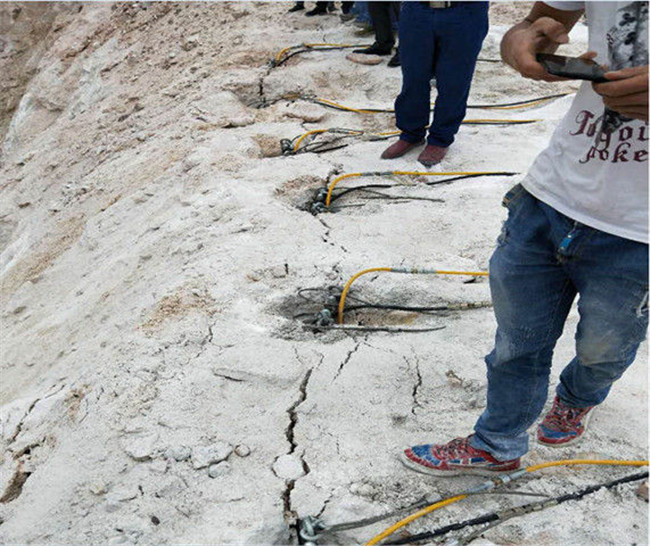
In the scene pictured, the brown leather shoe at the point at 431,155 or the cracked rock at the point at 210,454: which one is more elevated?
the cracked rock at the point at 210,454

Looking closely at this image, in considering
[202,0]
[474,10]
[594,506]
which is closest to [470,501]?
[594,506]

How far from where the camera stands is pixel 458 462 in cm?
201

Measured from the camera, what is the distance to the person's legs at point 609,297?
1.52 metres

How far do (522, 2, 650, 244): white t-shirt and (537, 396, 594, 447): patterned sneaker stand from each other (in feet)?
2.62

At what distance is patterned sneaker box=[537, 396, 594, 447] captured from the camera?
2.11 meters

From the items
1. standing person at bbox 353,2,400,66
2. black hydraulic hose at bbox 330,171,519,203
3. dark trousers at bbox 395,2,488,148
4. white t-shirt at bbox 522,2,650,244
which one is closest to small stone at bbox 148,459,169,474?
white t-shirt at bbox 522,2,650,244

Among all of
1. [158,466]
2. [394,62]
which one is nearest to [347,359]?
[158,466]

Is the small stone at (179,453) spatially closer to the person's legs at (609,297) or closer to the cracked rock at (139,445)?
the cracked rock at (139,445)

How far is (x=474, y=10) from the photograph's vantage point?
12.7 ft

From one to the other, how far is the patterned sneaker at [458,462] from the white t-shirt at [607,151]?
83 cm

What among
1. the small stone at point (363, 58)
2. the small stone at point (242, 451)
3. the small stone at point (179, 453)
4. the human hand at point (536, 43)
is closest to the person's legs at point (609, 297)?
the human hand at point (536, 43)

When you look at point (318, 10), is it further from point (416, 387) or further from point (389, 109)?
point (416, 387)

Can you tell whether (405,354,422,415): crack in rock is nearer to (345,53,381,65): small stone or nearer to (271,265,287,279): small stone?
(271,265,287,279): small stone

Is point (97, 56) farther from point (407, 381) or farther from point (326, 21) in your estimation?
point (407, 381)
